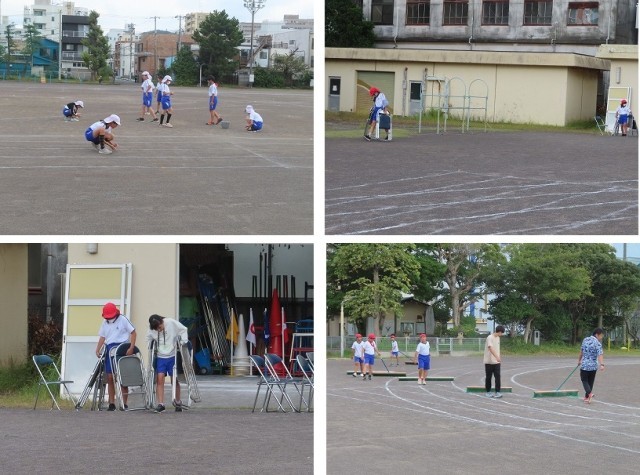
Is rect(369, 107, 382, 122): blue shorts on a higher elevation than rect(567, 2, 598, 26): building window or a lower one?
lower

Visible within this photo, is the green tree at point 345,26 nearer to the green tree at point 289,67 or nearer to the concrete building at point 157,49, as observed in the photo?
the concrete building at point 157,49

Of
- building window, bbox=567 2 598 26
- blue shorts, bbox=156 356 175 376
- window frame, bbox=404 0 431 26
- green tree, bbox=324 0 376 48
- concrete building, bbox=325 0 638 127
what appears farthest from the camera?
window frame, bbox=404 0 431 26

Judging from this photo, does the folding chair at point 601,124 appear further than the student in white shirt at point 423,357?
Yes

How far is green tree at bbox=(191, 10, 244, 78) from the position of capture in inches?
1734

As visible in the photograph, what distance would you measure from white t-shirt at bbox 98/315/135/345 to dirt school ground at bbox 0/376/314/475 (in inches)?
26.8

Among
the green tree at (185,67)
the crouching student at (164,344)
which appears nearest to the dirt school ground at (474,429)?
the crouching student at (164,344)

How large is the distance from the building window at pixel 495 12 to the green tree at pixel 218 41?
36.9 ft

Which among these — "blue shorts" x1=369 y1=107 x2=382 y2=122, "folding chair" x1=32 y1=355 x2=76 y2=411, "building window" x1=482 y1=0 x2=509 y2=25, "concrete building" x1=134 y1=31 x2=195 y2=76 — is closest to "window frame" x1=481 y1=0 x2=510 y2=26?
"building window" x1=482 y1=0 x2=509 y2=25

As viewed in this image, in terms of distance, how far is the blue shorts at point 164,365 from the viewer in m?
10.4

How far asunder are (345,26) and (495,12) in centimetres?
548

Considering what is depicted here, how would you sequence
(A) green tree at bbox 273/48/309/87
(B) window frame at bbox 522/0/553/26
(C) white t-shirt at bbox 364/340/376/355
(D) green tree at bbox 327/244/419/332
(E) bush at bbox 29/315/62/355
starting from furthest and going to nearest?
(A) green tree at bbox 273/48/309/87 < (B) window frame at bbox 522/0/553/26 < (D) green tree at bbox 327/244/419/332 < (C) white t-shirt at bbox 364/340/376/355 < (E) bush at bbox 29/315/62/355

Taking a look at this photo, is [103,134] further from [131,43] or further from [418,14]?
[131,43]

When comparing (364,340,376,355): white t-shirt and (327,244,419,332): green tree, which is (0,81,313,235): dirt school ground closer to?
(327,244,419,332): green tree

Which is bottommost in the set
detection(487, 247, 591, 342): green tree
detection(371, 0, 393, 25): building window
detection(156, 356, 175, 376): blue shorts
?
detection(487, 247, 591, 342): green tree
